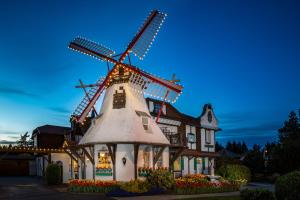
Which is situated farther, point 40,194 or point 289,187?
point 40,194

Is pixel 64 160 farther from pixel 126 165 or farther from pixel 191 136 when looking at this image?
pixel 126 165

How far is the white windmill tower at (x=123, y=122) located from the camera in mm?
26859

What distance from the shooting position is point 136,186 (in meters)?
23.5

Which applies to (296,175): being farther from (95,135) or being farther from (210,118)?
(210,118)

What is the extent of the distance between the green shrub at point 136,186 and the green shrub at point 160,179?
42cm

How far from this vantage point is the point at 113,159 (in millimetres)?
26750

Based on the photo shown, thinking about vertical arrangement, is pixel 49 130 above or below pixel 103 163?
above

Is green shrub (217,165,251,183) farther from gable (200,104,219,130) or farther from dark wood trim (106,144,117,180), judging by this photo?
gable (200,104,219,130)

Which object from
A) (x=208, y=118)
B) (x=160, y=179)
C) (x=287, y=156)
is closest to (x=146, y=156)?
(x=160, y=179)

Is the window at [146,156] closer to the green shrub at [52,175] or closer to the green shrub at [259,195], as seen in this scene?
the green shrub at [52,175]

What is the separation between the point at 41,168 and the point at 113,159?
948 inches

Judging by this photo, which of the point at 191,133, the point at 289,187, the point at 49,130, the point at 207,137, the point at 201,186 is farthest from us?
the point at 49,130

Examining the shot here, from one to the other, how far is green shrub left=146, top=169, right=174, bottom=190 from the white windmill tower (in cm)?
266

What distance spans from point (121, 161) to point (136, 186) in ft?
12.8
